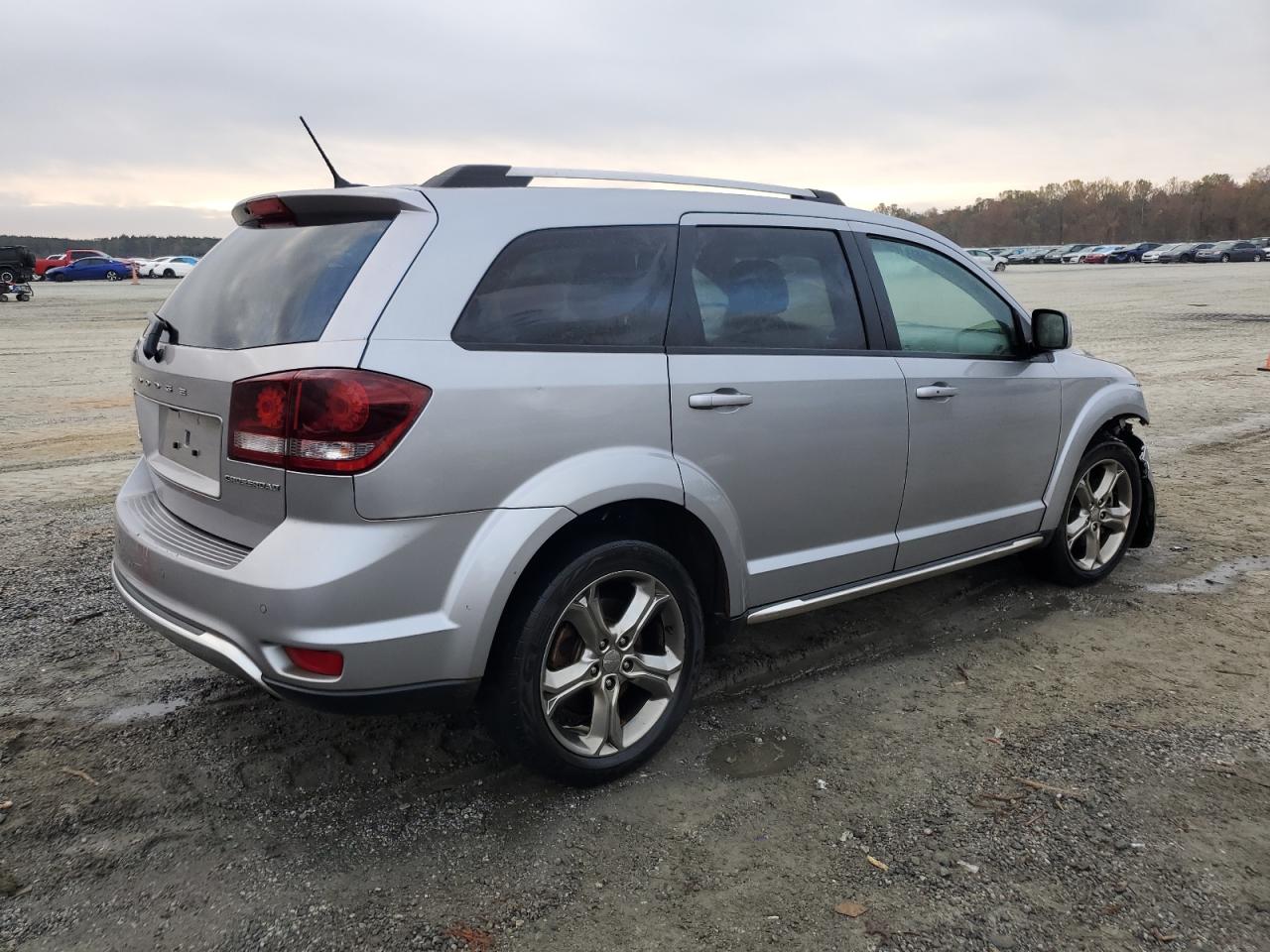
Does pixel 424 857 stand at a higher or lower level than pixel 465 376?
lower

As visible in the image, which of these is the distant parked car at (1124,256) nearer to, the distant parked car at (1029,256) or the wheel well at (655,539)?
the distant parked car at (1029,256)

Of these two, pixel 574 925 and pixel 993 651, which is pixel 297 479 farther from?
pixel 993 651

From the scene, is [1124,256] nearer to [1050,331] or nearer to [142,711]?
[1050,331]

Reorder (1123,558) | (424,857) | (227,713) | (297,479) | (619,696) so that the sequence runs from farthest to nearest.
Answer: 1. (1123,558)
2. (227,713)
3. (619,696)
4. (424,857)
5. (297,479)

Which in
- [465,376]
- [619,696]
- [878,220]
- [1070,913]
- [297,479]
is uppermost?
[878,220]

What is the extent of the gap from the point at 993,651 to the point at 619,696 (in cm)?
188

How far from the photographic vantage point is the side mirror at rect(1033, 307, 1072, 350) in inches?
175

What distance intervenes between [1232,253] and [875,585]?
7842cm

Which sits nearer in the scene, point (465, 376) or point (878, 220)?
point (465, 376)

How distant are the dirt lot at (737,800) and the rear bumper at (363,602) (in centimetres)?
53

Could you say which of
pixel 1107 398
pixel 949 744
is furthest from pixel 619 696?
pixel 1107 398

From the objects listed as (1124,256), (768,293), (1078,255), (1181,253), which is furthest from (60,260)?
(1124,256)

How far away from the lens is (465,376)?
2.78 metres

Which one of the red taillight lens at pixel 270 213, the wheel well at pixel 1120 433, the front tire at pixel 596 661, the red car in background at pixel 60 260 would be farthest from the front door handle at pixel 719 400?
the red car in background at pixel 60 260
